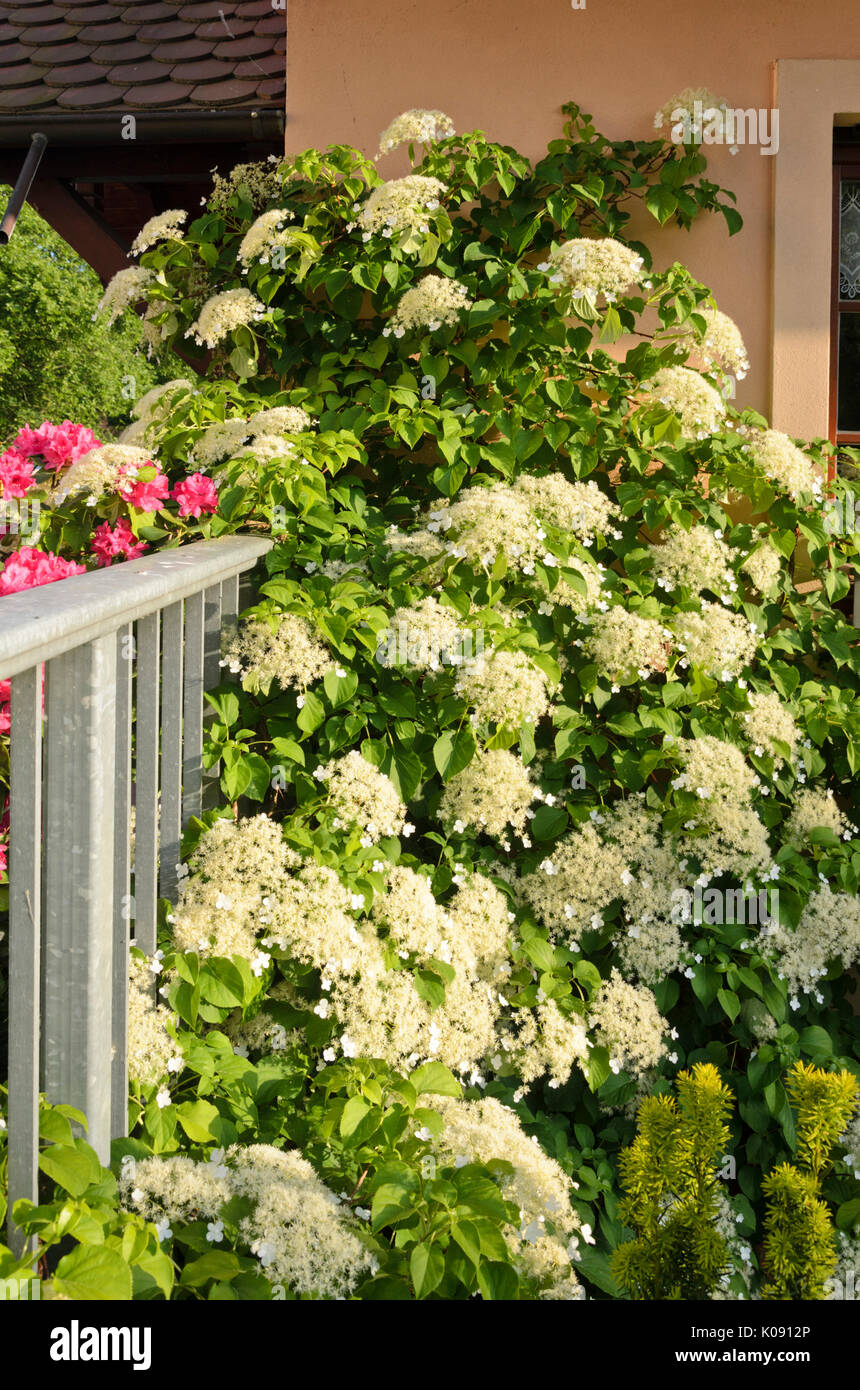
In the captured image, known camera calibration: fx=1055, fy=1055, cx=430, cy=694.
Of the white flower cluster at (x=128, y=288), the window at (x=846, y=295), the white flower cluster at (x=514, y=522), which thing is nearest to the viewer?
the white flower cluster at (x=514, y=522)

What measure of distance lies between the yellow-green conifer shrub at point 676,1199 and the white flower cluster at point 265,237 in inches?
103

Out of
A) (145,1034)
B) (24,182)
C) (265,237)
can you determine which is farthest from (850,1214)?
(24,182)

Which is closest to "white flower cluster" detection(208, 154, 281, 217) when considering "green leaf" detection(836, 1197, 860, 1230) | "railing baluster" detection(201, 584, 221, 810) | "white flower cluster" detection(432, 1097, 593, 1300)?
"railing baluster" detection(201, 584, 221, 810)

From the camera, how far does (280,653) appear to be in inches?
89.0

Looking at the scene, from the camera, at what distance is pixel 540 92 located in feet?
11.6

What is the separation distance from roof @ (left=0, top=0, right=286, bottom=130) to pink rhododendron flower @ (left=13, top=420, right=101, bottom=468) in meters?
1.68

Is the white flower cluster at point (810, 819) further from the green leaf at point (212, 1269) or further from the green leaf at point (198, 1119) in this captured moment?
the green leaf at point (212, 1269)

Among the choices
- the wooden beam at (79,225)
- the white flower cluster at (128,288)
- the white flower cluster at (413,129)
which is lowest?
the white flower cluster at (128,288)

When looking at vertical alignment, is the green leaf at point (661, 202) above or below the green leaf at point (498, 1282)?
above

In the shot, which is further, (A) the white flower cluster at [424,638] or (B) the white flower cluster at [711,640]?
(B) the white flower cluster at [711,640]

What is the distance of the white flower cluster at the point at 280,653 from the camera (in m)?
2.26

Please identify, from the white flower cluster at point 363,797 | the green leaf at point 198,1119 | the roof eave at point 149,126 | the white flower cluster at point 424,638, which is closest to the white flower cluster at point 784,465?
the white flower cluster at point 424,638

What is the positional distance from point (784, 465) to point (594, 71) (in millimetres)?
1576

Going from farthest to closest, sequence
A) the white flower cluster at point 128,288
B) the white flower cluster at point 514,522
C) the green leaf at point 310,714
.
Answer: the white flower cluster at point 128,288, the white flower cluster at point 514,522, the green leaf at point 310,714
